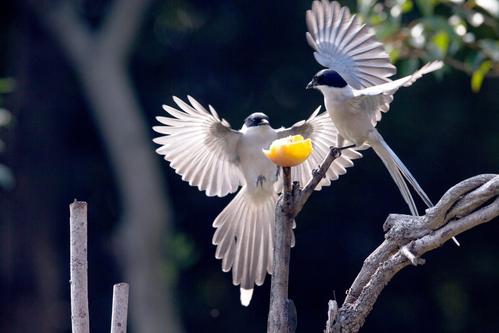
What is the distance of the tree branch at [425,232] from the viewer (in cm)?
240

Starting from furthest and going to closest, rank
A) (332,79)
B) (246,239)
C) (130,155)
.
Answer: (130,155), (246,239), (332,79)

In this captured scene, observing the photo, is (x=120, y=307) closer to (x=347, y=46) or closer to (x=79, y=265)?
(x=79, y=265)

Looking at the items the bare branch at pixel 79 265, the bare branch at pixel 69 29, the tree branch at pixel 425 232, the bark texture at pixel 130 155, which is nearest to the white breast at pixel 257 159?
the tree branch at pixel 425 232

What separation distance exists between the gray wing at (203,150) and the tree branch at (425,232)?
1.72 metres

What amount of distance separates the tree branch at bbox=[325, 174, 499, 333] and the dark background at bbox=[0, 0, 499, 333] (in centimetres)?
558

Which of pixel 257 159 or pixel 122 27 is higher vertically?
pixel 122 27

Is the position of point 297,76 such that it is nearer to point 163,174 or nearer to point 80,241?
point 163,174

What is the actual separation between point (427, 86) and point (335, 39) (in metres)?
4.27

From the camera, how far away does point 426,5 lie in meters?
4.64

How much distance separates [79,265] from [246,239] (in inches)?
80.4

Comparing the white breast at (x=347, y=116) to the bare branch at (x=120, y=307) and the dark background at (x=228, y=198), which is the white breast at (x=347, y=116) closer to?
the bare branch at (x=120, y=307)

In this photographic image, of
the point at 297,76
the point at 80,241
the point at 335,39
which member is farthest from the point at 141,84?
the point at 80,241

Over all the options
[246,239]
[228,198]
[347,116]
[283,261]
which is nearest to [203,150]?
[246,239]

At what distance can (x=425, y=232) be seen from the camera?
2461mm
